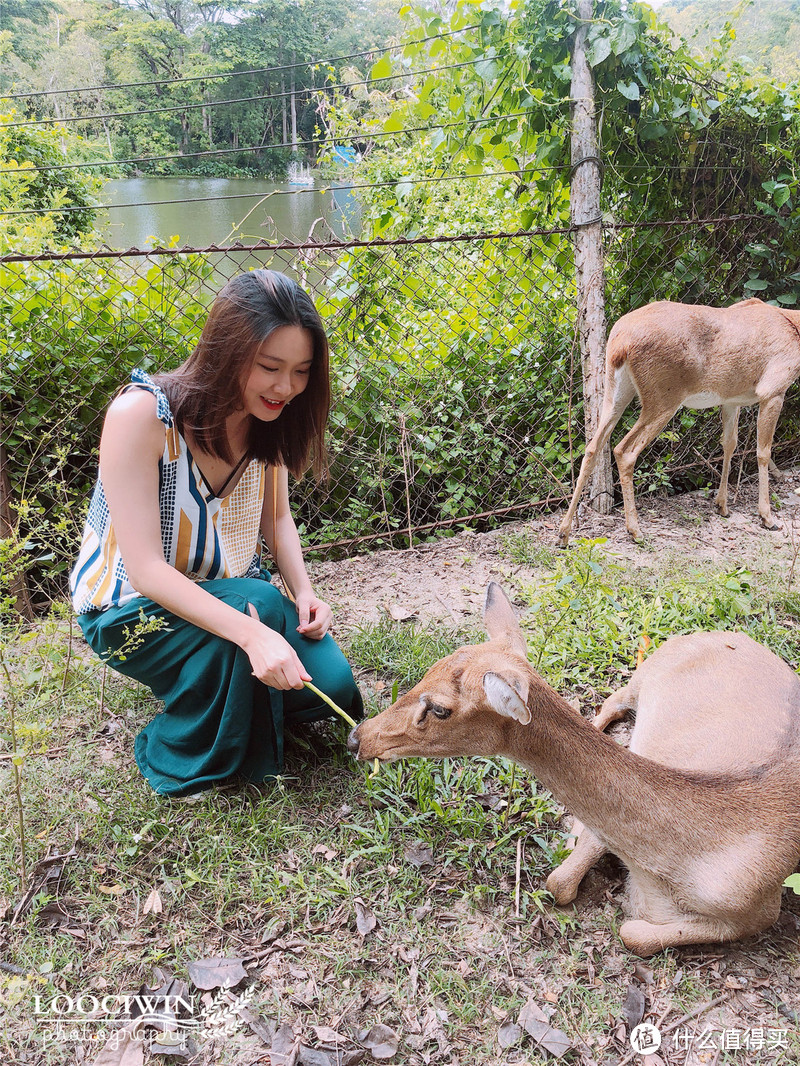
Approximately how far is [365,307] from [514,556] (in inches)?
66.0

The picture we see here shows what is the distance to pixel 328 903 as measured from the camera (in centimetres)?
204

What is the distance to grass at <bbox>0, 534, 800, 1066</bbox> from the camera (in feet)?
5.85

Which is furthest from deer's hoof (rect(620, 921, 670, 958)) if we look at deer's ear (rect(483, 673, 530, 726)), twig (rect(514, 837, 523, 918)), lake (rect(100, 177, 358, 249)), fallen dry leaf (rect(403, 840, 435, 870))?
lake (rect(100, 177, 358, 249))

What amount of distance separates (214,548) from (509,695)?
1.19 meters

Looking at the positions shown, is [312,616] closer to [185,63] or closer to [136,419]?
[136,419]

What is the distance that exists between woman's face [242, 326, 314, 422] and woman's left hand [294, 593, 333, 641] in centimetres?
68

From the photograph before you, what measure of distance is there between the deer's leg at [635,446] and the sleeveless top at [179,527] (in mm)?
2629

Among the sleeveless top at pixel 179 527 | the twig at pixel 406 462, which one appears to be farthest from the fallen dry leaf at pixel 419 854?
the twig at pixel 406 462

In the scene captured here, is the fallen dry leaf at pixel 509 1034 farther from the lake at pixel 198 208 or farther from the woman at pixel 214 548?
the lake at pixel 198 208

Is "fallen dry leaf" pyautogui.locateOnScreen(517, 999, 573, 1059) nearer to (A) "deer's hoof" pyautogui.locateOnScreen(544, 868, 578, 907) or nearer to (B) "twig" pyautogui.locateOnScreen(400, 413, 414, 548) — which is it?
(A) "deer's hoof" pyautogui.locateOnScreen(544, 868, 578, 907)

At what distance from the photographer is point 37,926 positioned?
195 cm

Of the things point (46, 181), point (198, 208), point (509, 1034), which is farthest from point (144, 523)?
point (198, 208)

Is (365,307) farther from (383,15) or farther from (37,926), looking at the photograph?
(383,15)

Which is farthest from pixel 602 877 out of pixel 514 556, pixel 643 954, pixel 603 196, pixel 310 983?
pixel 603 196
